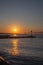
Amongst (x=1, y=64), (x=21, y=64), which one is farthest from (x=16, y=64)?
(x=1, y=64)

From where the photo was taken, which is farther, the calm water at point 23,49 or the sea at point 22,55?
the calm water at point 23,49

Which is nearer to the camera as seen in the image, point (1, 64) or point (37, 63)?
point (1, 64)

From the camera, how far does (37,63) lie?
728 inches

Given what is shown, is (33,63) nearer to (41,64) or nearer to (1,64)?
(41,64)

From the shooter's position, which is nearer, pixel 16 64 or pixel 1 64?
pixel 1 64

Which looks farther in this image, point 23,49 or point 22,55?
point 23,49

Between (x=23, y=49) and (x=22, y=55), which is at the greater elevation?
(x=22, y=55)

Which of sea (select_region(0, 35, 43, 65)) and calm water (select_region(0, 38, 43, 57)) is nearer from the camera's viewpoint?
sea (select_region(0, 35, 43, 65))

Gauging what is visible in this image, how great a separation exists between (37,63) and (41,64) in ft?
2.42

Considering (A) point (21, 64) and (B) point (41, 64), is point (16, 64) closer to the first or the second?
(A) point (21, 64)

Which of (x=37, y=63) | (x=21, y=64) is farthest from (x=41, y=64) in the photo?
(x=21, y=64)

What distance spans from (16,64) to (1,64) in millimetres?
3501

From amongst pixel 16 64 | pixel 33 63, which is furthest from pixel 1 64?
pixel 33 63

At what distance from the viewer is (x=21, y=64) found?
17.8 meters
